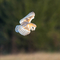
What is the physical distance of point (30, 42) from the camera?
8.08 m

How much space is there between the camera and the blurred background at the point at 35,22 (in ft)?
23.9

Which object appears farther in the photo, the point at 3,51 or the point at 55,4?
the point at 3,51

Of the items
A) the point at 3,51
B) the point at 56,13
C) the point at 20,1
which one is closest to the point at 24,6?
the point at 20,1

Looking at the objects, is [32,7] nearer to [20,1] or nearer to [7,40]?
[20,1]

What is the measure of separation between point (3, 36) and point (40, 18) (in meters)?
1.67

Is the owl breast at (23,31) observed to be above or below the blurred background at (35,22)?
below

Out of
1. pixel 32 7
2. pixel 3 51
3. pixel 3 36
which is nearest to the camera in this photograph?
pixel 32 7

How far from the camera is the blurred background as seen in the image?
7285mm

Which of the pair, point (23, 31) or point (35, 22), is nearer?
point (23, 31)

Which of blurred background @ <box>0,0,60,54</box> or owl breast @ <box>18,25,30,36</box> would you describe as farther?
blurred background @ <box>0,0,60,54</box>

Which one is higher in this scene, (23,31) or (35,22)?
(35,22)

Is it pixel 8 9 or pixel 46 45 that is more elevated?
pixel 8 9

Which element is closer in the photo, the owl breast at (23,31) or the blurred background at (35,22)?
the owl breast at (23,31)

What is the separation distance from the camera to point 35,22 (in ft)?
23.9
